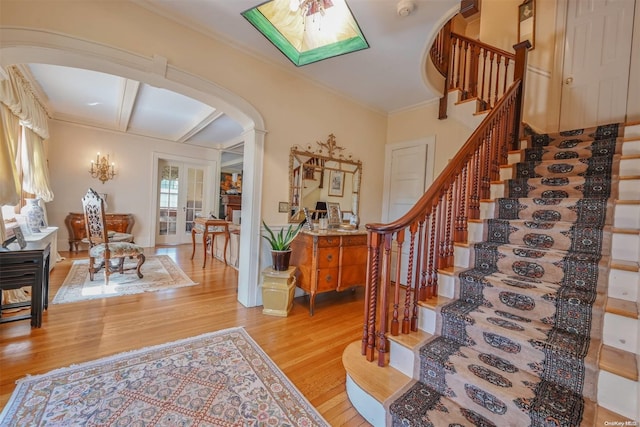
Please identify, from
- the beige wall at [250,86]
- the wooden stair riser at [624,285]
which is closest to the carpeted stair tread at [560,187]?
the wooden stair riser at [624,285]

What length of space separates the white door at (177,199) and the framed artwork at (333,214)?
4.65 meters

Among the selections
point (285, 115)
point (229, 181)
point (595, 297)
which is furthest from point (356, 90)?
point (229, 181)

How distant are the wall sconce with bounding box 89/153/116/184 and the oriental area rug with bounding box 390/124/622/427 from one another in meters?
6.70

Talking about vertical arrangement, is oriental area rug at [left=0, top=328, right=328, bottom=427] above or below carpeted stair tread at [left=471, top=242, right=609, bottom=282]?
below

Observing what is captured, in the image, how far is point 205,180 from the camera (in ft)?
22.6

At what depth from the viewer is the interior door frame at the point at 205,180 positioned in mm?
5996

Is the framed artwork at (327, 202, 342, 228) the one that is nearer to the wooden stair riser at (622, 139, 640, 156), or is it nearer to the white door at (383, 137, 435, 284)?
the white door at (383, 137, 435, 284)

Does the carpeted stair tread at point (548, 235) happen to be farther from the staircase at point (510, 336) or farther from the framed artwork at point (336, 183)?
the framed artwork at point (336, 183)

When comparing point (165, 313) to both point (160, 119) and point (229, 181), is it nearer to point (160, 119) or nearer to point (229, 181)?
point (160, 119)

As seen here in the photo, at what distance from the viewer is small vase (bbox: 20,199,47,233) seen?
11.3 feet

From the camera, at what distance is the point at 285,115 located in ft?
10.3

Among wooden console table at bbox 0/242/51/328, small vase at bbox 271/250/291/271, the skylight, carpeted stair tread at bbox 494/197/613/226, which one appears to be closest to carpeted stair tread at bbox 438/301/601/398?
carpeted stair tread at bbox 494/197/613/226

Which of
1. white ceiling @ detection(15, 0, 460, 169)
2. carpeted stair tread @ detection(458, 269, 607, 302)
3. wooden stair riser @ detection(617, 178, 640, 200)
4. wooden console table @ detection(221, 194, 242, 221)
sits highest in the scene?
white ceiling @ detection(15, 0, 460, 169)

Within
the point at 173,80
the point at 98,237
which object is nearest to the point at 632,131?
the point at 173,80
